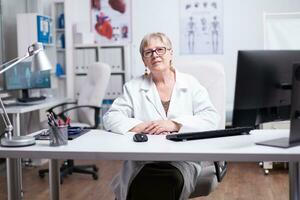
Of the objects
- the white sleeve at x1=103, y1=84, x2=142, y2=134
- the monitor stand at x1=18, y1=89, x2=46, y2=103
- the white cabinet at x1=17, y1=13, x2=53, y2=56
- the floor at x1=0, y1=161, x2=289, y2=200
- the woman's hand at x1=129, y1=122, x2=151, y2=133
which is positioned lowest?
the floor at x1=0, y1=161, x2=289, y2=200

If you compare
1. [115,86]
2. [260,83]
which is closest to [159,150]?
[260,83]

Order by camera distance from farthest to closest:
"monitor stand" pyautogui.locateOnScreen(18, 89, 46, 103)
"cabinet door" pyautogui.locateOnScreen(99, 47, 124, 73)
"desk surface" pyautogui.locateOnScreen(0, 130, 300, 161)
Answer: "cabinet door" pyautogui.locateOnScreen(99, 47, 124, 73)
"monitor stand" pyautogui.locateOnScreen(18, 89, 46, 103)
"desk surface" pyautogui.locateOnScreen(0, 130, 300, 161)

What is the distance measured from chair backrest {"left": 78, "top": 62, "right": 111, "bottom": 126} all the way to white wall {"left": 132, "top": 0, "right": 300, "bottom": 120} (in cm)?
103

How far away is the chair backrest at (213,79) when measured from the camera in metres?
2.38

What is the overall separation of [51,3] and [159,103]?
3.32 m

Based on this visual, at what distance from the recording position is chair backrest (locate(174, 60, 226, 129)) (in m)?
2.38

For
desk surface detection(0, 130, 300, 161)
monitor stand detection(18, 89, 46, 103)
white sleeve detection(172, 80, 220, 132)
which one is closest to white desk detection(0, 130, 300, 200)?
desk surface detection(0, 130, 300, 161)

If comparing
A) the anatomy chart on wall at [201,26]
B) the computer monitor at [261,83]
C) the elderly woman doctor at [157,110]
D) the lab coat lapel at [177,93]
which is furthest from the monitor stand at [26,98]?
the computer monitor at [261,83]

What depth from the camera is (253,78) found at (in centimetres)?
164

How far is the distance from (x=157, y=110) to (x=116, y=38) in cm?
301

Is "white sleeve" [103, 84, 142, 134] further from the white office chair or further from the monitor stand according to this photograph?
the monitor stand

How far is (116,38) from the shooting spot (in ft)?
16.8

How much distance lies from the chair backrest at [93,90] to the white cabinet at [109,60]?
0.60 m

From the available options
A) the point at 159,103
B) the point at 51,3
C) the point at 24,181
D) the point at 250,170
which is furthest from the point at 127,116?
the point at 51,3
